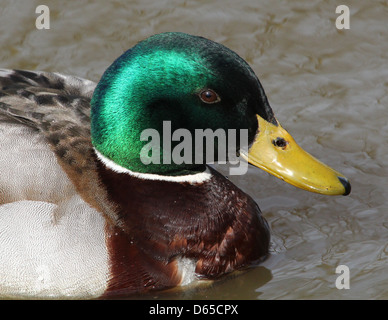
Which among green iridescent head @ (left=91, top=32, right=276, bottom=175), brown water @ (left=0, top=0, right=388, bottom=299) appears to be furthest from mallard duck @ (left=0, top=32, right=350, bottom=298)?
brown water @ (left=0, top=0, right=388, bottom=299)

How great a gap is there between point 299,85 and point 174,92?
9.03 feet

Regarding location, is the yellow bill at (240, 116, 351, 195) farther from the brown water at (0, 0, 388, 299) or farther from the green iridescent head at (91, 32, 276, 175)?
the brown water at (0, 0, 388, 299)

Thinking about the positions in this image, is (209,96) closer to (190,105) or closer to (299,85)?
(190,105)

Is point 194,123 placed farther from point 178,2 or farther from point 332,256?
point 178,2

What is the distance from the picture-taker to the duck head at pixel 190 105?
15.3 ft

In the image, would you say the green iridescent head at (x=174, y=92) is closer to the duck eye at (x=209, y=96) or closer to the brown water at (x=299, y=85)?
the duck eye at (x=209, y=96)

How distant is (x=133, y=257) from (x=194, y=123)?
2.89 ft

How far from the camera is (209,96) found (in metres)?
4.72

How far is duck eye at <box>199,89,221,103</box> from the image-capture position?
4699 millimetres

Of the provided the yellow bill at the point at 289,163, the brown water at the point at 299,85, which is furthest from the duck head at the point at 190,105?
the brown water at the point at 299,85

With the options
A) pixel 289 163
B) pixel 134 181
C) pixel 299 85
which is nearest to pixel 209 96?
pixel 289 163

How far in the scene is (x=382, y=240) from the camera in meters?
5.48

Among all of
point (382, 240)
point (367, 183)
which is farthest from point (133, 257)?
point (367, 183)
